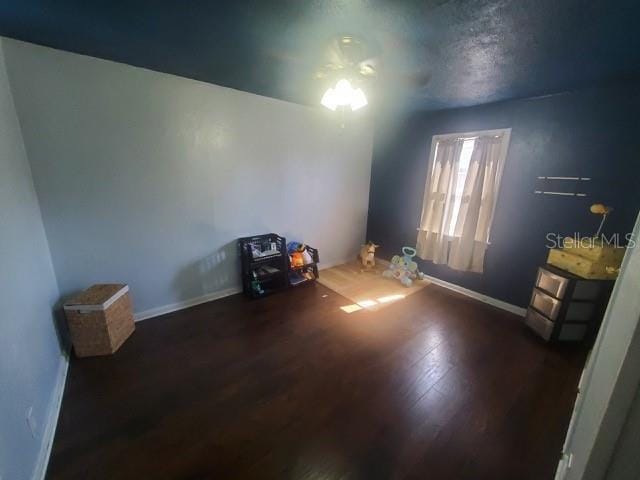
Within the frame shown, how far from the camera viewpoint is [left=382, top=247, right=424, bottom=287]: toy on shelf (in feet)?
10.8

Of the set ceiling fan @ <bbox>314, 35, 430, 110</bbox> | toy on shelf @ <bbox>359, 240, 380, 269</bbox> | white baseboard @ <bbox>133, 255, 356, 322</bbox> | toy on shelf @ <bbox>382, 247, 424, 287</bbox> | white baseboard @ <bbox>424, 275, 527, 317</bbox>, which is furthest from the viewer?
toy on shelf @ <bbox>359, 240, 380, 269</bbox>

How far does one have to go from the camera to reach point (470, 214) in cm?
283

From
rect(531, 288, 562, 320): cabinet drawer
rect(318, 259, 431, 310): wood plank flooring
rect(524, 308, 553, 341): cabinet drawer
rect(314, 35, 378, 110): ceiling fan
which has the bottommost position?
rect(318, 259, 431, 310): wood plank flooring

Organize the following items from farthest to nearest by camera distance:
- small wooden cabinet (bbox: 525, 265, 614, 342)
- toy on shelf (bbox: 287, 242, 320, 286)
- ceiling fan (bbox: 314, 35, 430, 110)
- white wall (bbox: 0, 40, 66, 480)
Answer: toy on shelf (bbox: 287, 242, 320, 286) < small wooden cabinet (bbox: 525, 265, 614, 342) < ceiling fan (bbox: 314, 35, 430, 110) < white wall (bbox: 0, 40, 66, 480)

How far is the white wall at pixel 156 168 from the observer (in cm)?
177

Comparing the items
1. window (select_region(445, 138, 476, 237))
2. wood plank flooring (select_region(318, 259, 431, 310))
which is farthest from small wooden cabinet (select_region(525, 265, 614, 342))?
wood plank flooring (select_region(318, 259, 431, 310))

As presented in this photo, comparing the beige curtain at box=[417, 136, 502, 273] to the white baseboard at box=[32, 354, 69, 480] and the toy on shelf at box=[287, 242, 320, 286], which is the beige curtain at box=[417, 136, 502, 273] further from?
the white baseboard at box=[32, 354, 69, 480]

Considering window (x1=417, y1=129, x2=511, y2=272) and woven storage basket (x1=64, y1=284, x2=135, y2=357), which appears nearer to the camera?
woven storage basket (x1=64, y1=284, x2=135, y2=357)

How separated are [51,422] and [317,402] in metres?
1.44

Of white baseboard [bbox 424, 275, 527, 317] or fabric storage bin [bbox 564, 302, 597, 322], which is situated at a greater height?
fabric storage bin [bbox 564, 302, 597, 322]

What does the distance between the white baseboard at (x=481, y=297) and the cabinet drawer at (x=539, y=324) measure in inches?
12.4

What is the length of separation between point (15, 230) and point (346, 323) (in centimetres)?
231

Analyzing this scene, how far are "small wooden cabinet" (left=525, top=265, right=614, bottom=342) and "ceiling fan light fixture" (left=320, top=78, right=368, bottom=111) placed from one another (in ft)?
6.96

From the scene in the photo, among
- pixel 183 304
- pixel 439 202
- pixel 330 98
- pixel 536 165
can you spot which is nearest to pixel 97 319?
pixel 183 304
